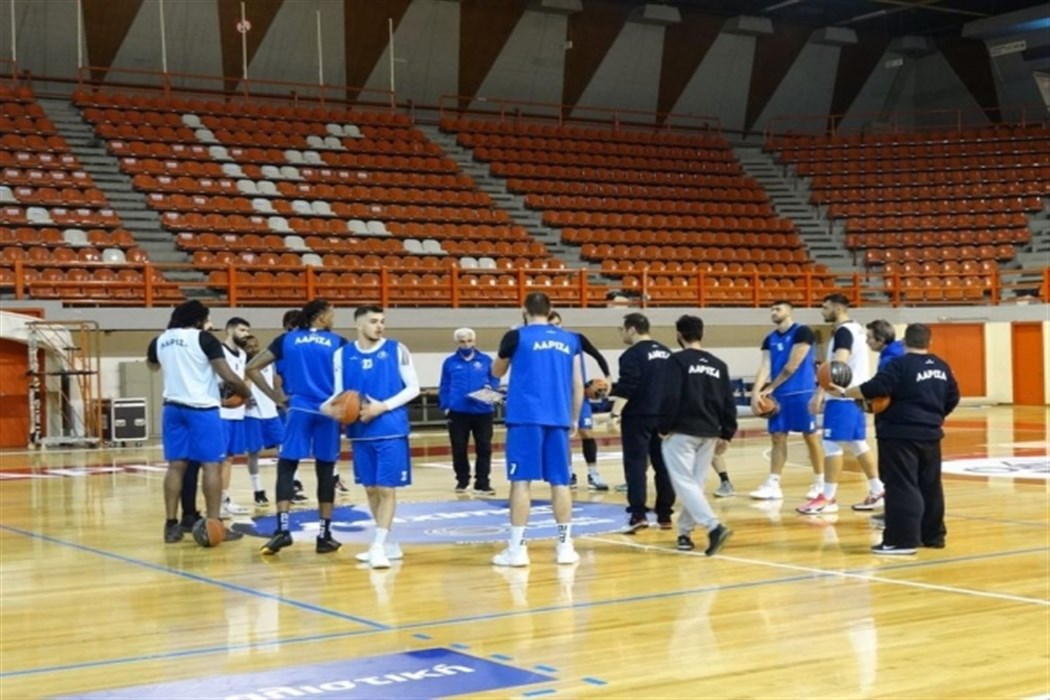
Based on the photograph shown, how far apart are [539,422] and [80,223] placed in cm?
1724

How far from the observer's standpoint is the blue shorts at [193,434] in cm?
1040

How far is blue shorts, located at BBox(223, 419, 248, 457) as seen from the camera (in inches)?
477

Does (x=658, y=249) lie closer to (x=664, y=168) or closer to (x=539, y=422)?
(x=664, y=168)

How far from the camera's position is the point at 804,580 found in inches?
334

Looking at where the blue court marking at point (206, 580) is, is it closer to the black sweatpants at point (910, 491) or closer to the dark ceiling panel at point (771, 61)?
the black sweatpants at point (910, 491)

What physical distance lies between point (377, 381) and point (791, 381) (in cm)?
469

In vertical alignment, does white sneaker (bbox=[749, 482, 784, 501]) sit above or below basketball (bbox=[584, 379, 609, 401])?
below

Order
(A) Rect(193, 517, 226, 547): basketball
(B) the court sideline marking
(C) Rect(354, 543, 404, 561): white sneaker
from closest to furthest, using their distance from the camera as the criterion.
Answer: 1. (B) the court sideline marking
2. (C) Rect(354, 543, 404, 561): white sneaker
3. (A) Rect(193, 517, 226, 547): basketball

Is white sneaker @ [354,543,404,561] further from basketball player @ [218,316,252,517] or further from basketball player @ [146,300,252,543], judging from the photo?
basketball player @ [218,316,252,517]

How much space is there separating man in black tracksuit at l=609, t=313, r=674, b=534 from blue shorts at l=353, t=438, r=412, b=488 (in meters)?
2.26

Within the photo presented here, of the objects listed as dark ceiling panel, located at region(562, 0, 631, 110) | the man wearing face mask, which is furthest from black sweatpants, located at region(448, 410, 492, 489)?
dark ceiling panel, located at region(562, 0, 631, 110)

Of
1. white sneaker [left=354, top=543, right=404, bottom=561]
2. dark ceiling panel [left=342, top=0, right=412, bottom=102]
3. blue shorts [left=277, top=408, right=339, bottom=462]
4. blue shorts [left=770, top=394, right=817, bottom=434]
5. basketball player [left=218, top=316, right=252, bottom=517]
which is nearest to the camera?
white sneaker [left=354, top=543, right=404, bottom=561]

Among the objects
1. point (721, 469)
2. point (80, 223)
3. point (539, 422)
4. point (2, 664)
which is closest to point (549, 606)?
point (539, 422)

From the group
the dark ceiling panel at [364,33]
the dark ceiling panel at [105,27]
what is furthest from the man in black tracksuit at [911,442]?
the dark ceiling panel at [364,33]
